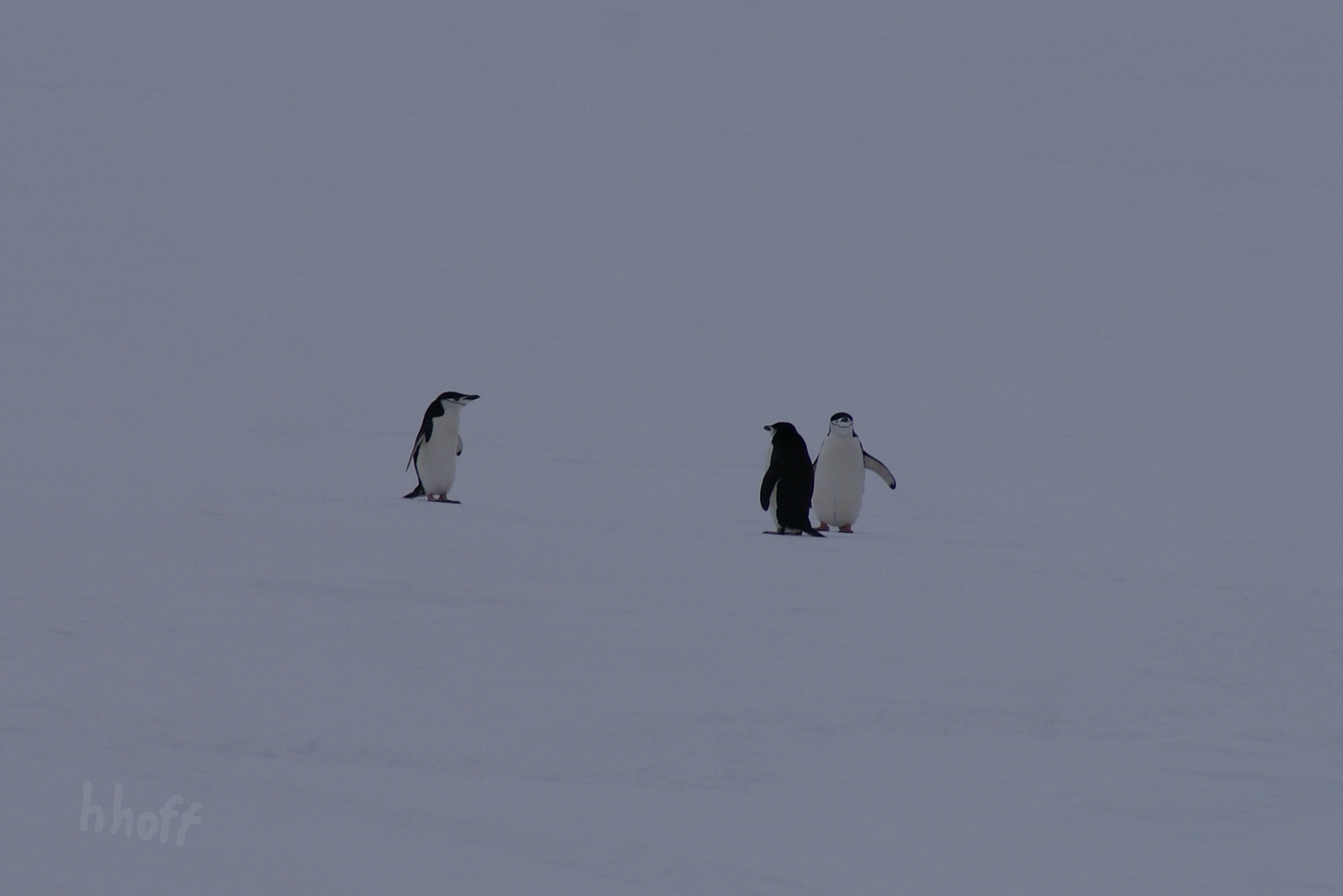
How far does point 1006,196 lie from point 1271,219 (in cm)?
616

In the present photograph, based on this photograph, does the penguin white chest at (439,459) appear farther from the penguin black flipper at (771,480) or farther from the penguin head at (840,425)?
the penguin head at (840,425)

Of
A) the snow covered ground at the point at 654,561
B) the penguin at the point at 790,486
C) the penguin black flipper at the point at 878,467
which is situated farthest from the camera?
the penguin black flipper at the point at 878,467

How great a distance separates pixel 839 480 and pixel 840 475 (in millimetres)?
40

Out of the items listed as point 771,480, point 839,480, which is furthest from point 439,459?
point 839,480

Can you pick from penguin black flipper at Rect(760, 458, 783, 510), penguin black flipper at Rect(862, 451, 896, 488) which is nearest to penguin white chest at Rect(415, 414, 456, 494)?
penguin black flipper at Rect(760, 458, 783, 510)

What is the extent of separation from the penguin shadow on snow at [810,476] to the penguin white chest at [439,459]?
1579 millimetres

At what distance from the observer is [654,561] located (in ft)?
20.2

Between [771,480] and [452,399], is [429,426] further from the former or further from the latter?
[771,480]

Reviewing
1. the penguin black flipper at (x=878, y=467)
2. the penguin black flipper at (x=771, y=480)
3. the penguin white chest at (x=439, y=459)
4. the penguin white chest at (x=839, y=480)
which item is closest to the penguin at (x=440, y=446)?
the penguin white chest at (x=439, y=459)

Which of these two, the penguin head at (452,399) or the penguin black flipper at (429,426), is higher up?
the penguin head at (452,399)

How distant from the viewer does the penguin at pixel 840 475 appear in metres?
7.34

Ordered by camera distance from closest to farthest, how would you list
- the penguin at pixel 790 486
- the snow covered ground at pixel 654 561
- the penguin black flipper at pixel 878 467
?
the snow covered ground at pixel 654 561 < the penguin at pixel 790 486 < the penguin black flipper at pixel 878 467

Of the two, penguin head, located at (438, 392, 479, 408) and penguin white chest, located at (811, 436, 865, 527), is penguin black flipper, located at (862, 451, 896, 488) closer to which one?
penguin white chest, located at (811, 436, 865, 527)

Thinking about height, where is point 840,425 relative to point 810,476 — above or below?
above
